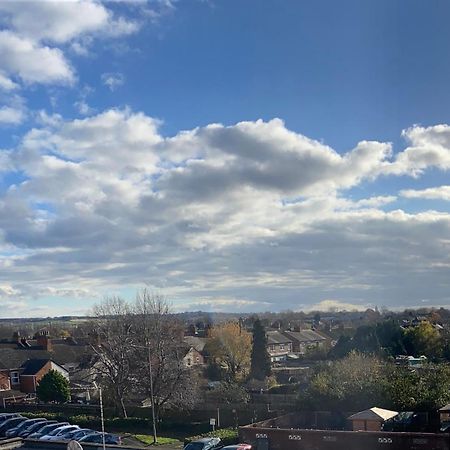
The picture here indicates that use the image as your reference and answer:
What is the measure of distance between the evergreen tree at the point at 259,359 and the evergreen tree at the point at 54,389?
43.1 feet

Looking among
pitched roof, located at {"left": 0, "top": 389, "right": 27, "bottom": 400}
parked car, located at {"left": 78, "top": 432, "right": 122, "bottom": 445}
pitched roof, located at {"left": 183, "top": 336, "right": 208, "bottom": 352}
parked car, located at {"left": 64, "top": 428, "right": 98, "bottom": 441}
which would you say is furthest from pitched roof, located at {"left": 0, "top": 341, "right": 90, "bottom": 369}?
parked car, located at {"left": 78, "top": 432, "right": 122, "bottom": 445}

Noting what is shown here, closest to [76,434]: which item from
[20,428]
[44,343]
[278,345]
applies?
[20,428]

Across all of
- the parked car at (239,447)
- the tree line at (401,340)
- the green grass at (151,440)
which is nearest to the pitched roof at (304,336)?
the tree line at (401,340)

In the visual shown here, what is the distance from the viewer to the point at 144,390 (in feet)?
99.2

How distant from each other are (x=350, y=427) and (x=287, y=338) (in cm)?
5179

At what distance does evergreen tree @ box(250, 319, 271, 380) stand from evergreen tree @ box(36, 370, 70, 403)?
13141mm

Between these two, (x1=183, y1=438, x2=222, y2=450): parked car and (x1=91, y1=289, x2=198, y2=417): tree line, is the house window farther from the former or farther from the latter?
(x1=183, y1=438, x2=222, y2=450): parked car

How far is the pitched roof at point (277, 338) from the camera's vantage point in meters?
67.3

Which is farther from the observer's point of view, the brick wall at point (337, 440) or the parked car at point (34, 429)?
the parked car at point (34, 429)

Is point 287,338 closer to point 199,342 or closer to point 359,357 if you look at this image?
point 199,342

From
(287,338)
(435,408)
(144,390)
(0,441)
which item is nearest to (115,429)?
(144,390)

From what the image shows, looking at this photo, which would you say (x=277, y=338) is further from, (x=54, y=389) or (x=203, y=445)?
(x=203, y=445)

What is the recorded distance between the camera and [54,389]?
1336 inches

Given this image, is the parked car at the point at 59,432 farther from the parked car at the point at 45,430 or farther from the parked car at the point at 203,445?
the parked car at the point at 203,445
